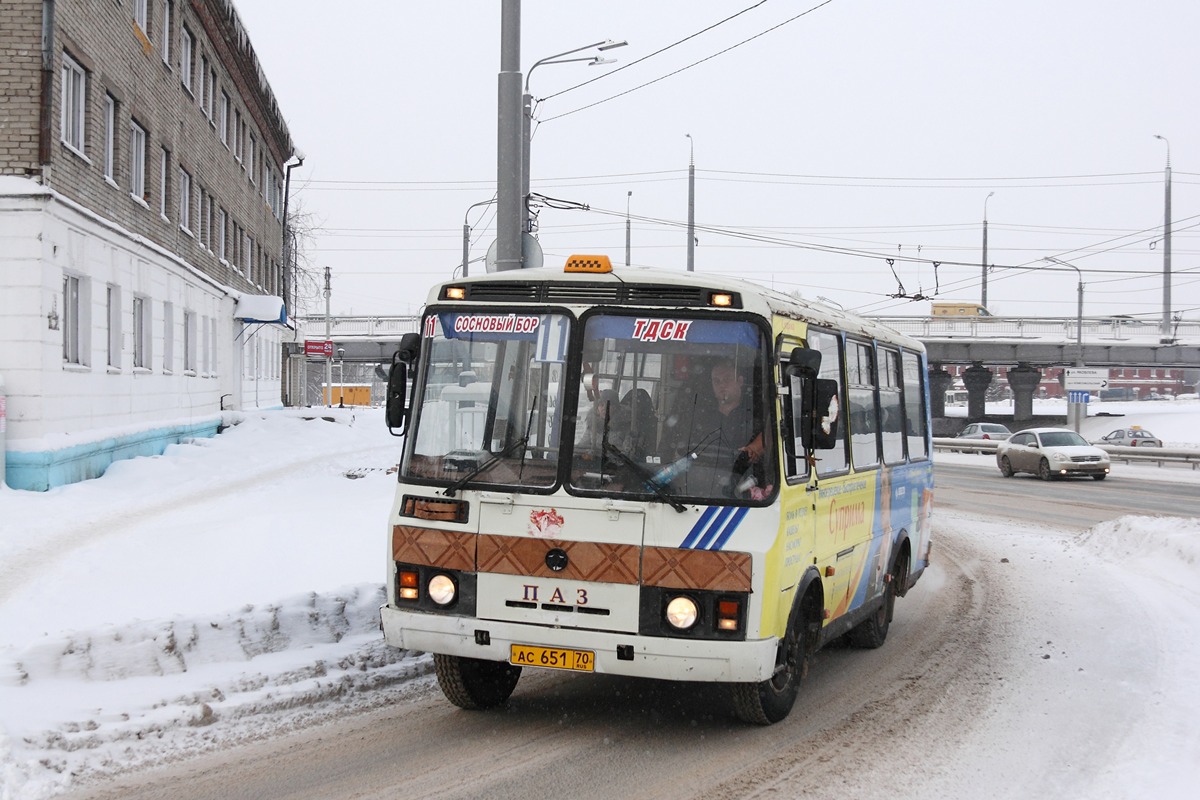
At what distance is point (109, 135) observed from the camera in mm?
20875

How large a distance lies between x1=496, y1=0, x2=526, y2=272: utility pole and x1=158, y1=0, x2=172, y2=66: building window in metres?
14.3

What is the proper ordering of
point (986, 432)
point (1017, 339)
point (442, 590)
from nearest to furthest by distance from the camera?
point (442, 590)
point (986, 432)
point (1017, 339)

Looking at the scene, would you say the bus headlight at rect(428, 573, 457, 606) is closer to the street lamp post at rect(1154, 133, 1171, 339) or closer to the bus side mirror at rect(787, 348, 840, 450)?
the bus side mirror at rect(787, 348, 840, 450)

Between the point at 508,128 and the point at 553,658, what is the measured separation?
783cm

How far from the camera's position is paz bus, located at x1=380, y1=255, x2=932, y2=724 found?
6555 millimetres

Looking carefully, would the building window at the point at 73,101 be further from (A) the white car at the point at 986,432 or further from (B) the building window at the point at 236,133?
(A) the white car at the point at 986,432

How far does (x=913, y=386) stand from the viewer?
11305mm

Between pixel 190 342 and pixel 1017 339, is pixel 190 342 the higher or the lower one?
the lower one

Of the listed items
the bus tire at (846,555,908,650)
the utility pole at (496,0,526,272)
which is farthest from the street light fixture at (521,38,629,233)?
the bus tire at (846,555,908,650)

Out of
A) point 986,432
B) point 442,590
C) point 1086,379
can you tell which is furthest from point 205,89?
point 986,432

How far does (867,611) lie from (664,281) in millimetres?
3737

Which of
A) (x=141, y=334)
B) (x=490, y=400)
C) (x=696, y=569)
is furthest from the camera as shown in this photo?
(x=141, y=334)

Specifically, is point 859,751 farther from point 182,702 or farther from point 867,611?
point 182,702

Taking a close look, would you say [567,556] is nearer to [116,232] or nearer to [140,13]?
[116,232]
